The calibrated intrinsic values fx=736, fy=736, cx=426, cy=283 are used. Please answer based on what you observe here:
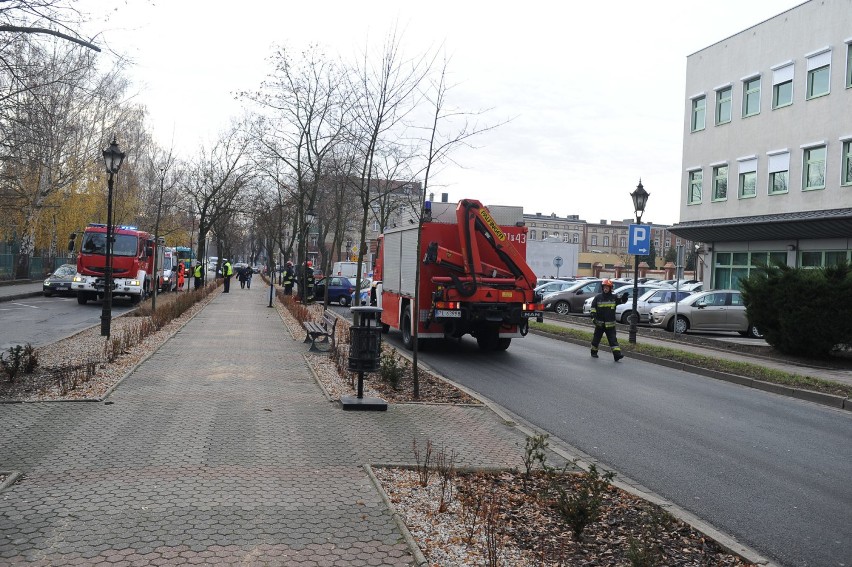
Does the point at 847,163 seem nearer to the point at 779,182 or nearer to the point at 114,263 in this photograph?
the point at 779,182

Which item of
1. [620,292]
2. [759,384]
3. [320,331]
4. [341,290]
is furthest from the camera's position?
[341,290]

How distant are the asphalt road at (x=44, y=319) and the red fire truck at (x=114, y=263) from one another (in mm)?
726

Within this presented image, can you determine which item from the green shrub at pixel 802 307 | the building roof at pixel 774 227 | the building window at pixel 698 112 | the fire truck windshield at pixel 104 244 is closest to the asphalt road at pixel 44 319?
the fire truck windshield at pixel 104 244

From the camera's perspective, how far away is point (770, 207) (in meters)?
31.2

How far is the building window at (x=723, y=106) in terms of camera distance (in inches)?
1344

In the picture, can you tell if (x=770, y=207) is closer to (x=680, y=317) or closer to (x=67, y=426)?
(x=680, y=317)

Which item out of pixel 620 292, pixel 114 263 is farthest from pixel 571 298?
pixel 114 263

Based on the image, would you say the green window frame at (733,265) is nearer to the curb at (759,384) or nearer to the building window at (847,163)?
the building window at (847,163)

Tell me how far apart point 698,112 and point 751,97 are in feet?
12.7

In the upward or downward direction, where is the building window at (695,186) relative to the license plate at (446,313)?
upward

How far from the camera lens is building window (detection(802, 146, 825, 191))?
28.5m

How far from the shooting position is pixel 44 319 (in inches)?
896

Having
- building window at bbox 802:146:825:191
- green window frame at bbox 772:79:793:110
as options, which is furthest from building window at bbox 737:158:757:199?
building window at bbox 802:146:825:191

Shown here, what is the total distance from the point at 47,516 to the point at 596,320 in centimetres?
1438
